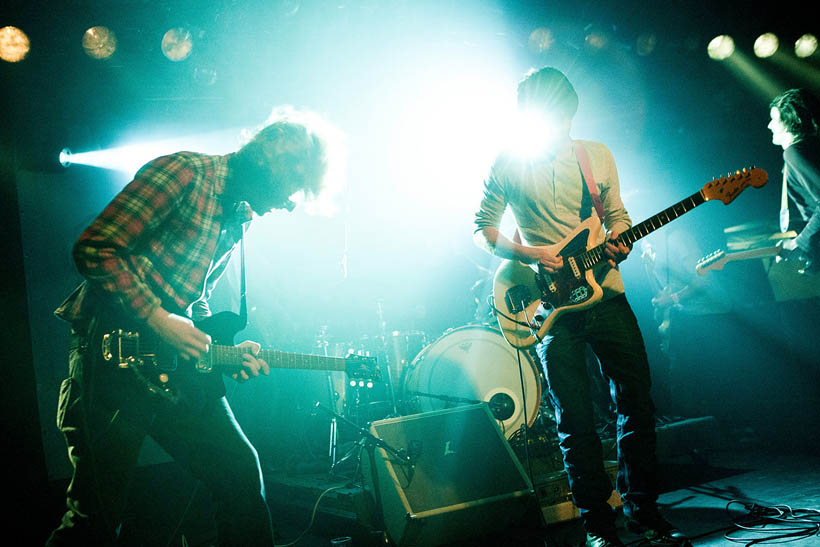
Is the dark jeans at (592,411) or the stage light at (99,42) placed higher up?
the stage light at (99,42)

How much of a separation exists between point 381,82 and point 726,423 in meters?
6.07

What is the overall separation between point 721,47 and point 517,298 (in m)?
5.60

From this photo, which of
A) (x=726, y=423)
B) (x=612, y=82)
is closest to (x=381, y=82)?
(x=612, y=82)

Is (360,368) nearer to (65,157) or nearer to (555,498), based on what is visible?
(555,498)

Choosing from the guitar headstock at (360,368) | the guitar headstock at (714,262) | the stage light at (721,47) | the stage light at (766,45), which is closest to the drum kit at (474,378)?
the guitar headstock at (360,368)

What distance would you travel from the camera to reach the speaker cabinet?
279 cm

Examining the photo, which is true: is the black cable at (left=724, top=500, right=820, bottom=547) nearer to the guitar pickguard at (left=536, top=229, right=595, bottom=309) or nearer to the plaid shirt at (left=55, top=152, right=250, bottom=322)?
the guitar pickguard at (left=536, top=229, right=595, bottom=309)

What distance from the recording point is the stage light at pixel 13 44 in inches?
172

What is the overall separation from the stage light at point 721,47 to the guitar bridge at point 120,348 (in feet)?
24.2

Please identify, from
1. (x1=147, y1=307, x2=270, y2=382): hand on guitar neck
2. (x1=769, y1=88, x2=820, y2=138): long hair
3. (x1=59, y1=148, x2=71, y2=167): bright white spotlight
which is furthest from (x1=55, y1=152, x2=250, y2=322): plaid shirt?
(x1=769, y1=88, x2=820, y2=138): long hair

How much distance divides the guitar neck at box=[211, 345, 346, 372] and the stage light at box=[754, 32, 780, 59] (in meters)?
6.85

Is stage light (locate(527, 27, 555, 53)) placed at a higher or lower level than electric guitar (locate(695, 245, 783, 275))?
higher

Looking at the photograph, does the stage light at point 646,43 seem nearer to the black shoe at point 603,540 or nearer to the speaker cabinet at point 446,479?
the speaker cabinet at point 446,479

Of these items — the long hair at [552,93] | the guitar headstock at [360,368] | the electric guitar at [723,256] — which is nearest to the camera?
the long hair at [552,93]
